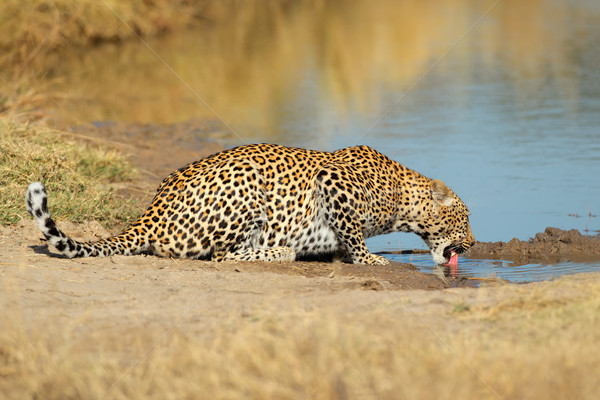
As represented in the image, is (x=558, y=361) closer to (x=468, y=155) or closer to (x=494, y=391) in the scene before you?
(x=494, y=391)

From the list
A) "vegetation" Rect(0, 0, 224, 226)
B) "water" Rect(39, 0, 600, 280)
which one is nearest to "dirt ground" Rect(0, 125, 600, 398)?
"vegetation" Rect(0, 0, 224, 226)

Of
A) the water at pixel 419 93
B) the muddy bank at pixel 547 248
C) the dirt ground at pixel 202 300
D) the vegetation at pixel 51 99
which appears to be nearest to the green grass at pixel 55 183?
the vegetation at pixel 51 99

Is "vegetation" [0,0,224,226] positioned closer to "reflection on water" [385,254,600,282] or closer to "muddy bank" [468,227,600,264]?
"reflection on water" [385,254,600,282]

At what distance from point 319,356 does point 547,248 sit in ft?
15.0

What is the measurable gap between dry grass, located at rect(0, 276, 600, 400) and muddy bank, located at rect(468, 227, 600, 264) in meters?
3.08

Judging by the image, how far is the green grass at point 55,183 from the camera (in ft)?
29.0

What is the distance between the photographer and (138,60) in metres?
22.5

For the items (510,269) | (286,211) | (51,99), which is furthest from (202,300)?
(51,99)

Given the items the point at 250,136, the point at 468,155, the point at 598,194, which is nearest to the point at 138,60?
the point at 250,136

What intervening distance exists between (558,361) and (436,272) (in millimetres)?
3677

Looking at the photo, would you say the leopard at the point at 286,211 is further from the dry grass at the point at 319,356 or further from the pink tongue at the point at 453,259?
the dry grass at the point at 319,356

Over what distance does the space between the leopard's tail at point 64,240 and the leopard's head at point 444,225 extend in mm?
2791

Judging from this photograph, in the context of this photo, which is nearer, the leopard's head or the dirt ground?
the dirt ground

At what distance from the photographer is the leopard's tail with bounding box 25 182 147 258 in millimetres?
6719
